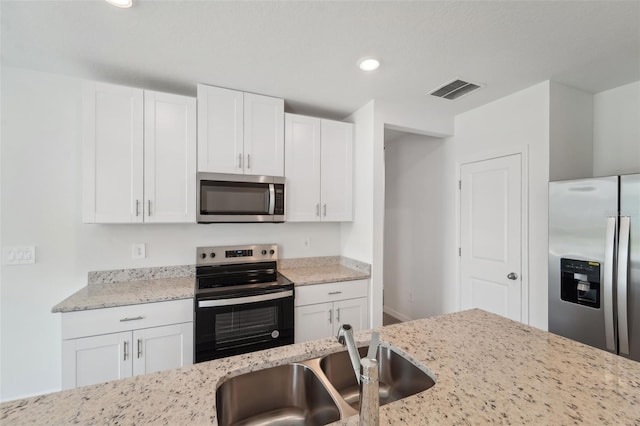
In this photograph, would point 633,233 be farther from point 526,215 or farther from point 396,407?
point 396,407

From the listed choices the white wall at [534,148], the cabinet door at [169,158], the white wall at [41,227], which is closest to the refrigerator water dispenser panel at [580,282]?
the white wall at [534,148]

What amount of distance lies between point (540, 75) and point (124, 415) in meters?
3.05

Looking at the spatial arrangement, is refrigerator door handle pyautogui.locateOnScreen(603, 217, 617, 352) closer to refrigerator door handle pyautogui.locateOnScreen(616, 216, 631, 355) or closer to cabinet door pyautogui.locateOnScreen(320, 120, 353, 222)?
refrigerator door handle pyautogui.locateOnScreen(616, 216, 631, 355)

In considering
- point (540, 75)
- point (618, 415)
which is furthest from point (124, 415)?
point (540, 75)

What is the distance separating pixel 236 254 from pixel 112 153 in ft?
4.13

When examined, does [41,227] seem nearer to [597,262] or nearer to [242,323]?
[242,323]

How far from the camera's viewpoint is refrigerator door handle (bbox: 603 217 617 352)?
67.7 inches


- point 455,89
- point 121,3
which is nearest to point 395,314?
point 455,89

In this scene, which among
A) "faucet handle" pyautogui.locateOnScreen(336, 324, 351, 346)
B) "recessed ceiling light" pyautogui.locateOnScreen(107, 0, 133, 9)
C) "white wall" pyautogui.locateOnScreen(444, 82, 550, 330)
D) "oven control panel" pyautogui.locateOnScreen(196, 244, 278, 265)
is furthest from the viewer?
"oven control panel" pyautogui.locateOnScreen(196, 244, 278, 265)

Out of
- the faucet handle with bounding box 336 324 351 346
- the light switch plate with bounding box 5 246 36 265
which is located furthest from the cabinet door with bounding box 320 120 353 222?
the light switch plate with bounding box 5 246 36 265

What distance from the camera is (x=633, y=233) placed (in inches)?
65.1

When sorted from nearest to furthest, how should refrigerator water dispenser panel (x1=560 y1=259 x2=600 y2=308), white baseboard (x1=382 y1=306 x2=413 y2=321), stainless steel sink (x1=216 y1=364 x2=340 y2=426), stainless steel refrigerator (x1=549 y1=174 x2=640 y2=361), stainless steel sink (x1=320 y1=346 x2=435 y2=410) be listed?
1. stainless steel sink (x1=216 y1=364 x2=340 y2=426)
2. stainless steel sink (x1=320 y1=346 x2=435 y2=410)
3. stainless steel refrigerator (x1=549 y1=174 x2=640 y2=361)
4. refrigerator water dispenser panel (x1=560 y1=259 x2=600 y2=308)
5. white baseboard (x1=382 y1=306 x2=413 y2=321)

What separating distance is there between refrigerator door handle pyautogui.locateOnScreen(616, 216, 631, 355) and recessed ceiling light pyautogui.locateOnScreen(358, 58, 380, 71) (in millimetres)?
1822

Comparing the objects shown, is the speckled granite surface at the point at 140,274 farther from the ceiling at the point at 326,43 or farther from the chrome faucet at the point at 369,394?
the chrome faucet at the point at 369,394
